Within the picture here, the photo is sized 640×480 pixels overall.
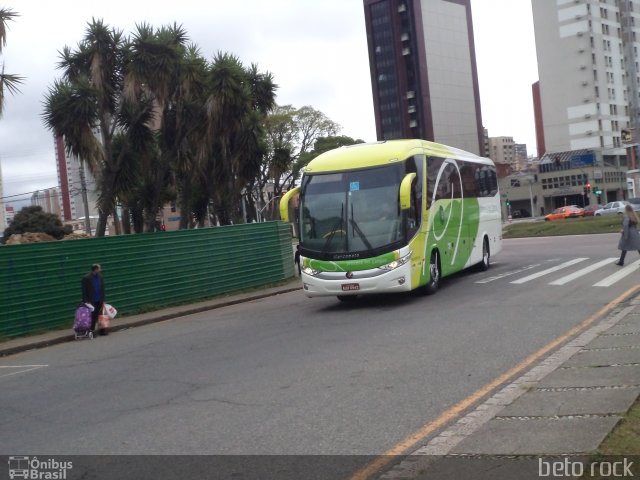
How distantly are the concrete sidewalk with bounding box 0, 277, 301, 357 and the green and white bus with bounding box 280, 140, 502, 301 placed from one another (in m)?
4.46

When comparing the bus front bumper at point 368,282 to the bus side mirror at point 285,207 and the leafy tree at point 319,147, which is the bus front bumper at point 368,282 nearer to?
the bus side mirror at point 285,207

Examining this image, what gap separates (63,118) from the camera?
2433cm

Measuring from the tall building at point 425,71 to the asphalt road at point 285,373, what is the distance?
91.2m

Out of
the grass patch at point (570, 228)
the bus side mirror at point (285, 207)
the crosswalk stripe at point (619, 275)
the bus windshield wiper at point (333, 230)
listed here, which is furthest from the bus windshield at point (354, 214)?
the grass patch at point (570, 228)

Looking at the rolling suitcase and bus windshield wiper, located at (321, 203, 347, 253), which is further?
the rolling suitcase

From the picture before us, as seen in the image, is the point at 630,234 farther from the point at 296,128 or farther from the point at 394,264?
the point at 296,128

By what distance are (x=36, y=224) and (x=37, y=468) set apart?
167ft

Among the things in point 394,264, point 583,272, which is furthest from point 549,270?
point 394,264

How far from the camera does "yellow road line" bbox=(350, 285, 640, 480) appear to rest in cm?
560

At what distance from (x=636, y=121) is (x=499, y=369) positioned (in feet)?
70.1

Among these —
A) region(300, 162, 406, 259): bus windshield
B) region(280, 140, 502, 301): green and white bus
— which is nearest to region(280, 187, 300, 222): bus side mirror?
region(280, 140, 502, 301): green and white bus

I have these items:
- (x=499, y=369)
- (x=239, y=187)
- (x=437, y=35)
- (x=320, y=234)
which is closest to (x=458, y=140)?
(x=437, y=35)

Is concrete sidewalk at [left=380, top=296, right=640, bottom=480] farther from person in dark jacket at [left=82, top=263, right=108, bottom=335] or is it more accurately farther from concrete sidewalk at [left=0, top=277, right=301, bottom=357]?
concrete sidewalk at [left=0, top=277, right=301, bottom=357]

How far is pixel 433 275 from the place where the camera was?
17.3m
